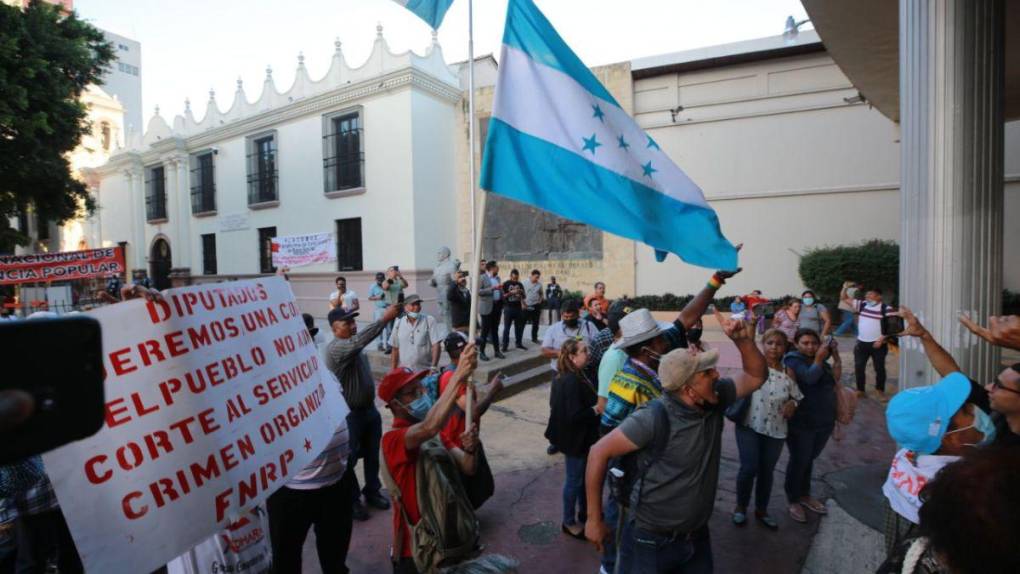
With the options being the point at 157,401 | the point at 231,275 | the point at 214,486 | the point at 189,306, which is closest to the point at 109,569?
the point at 214,486

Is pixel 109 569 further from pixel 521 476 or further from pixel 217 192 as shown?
pixel 217 192

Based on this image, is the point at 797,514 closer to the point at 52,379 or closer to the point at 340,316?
the point at 340,316

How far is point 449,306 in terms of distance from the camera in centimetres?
849

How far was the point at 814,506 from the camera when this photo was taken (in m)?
4.13

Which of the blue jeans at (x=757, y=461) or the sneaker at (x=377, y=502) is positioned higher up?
the blue jeans at (x=757, y=461)

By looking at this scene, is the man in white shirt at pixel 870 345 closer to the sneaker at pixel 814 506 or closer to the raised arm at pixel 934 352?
the sneaker at pixel 814 506

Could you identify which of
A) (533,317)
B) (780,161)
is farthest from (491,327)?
(780,161)

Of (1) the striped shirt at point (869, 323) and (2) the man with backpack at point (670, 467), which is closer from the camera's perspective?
(2) the man with backpack at point (670, 467)

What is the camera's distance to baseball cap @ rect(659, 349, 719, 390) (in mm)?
2342

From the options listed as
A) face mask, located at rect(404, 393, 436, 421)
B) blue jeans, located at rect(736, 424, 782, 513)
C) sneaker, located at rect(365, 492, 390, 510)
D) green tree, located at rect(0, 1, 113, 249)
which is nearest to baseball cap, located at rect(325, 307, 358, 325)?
face mask, located at rect(404, 393, 436, 421)

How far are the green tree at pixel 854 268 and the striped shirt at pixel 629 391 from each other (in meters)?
11.9

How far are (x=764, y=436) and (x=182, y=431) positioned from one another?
368cm

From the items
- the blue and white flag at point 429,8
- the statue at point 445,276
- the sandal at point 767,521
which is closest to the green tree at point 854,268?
the statue at point 445,276

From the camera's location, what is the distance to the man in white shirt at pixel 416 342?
600 centimetres
